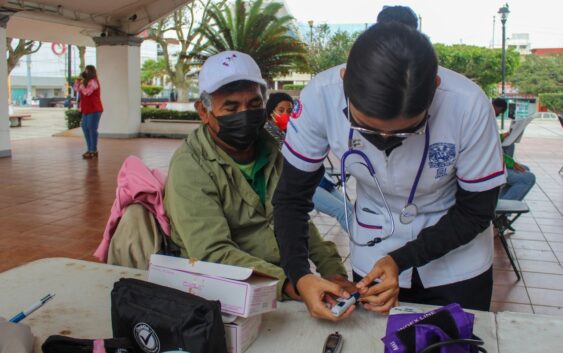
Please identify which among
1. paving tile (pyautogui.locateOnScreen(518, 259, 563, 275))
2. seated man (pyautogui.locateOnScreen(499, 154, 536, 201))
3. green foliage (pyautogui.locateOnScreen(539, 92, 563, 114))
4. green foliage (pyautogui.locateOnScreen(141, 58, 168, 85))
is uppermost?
green foliage (pyautogui.locateOnScreen(141, 58, 168, 85))

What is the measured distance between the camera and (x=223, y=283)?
1136mm

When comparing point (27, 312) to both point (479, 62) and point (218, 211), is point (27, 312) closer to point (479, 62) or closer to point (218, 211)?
point (218, 211)

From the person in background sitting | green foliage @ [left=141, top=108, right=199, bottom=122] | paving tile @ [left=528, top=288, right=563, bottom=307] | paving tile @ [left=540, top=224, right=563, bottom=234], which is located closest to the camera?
paving tile @ [left=528, top=288, right=563, bottom=307]

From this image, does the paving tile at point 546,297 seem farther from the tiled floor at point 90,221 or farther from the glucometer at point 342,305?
the glucometer at point 342,305

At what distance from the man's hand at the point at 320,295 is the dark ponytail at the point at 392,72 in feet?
1.43

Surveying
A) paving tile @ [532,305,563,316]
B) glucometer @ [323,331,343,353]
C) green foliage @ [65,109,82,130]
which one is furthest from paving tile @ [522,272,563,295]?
green foliage @ [65,109,82,130]

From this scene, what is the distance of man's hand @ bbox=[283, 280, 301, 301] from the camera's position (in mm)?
1433

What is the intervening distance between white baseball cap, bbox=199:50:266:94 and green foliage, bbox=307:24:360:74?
23.1 meters

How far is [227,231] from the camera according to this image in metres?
1.59

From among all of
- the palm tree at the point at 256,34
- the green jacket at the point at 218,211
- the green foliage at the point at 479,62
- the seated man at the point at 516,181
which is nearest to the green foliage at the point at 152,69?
the green foliage at the point at 479,62

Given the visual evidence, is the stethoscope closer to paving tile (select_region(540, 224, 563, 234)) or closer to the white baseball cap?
the white baseball cap

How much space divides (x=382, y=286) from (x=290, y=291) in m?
0.28

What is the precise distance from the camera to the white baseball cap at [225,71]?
178cm

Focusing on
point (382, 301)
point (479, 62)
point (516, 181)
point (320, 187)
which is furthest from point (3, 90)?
point (479, 62)
